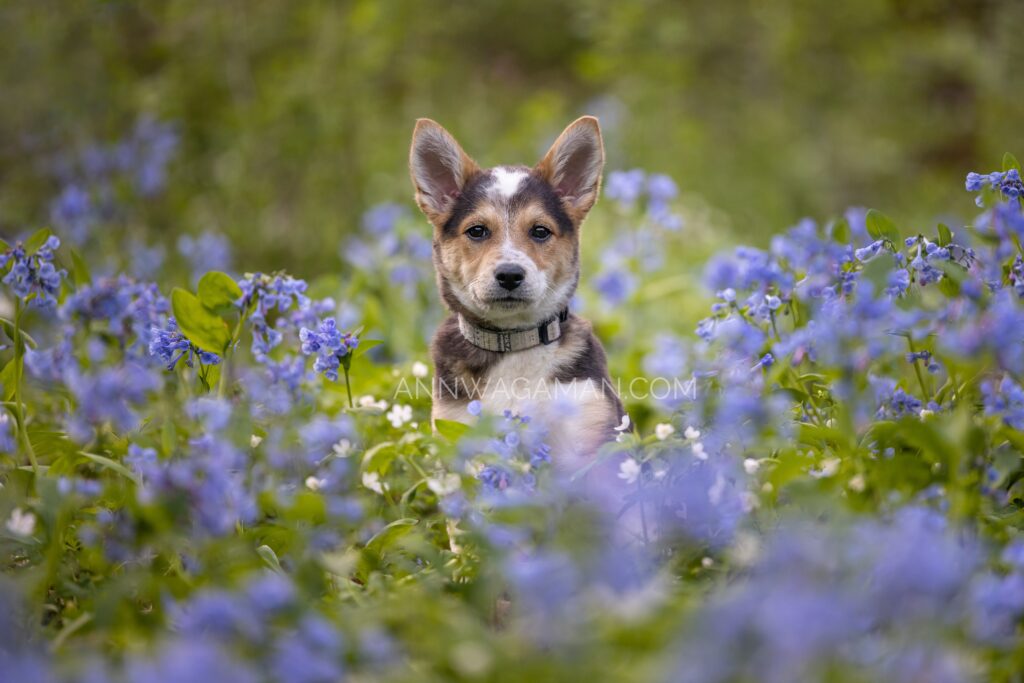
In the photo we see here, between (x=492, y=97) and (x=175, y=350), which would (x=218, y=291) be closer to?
(x=175, y=350)

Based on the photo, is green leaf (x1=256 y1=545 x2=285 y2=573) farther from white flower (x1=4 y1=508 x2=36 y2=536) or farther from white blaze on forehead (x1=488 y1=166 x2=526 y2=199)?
white blaze on forehead (x1=488 y1=166 x2=526 y2=199)

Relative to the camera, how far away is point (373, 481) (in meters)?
3.71

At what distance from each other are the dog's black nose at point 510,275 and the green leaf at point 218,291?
3.30 feet

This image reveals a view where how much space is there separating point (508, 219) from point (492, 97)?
8.09 metres

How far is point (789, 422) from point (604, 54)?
285 inches

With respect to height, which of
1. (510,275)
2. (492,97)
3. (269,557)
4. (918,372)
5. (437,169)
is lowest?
(269,557)

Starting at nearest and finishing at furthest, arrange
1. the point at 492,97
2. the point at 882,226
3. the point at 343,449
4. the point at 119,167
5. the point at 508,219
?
the point at 882,226 → the point at 343,449 → the point at 508,219 → the point at 119,167 → the point at 492,97

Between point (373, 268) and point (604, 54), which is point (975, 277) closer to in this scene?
point (373, 268)

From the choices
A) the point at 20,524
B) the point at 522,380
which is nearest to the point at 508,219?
the point at 522,380

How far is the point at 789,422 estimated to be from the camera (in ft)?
11.0

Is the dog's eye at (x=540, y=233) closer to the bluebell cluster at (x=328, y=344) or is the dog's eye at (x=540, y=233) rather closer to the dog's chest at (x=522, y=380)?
the dog's chest at (x=522, y=380)

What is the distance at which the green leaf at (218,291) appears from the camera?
11.9 feet

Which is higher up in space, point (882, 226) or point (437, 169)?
point (437, 169)

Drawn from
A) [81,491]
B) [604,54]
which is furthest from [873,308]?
[604,54]
